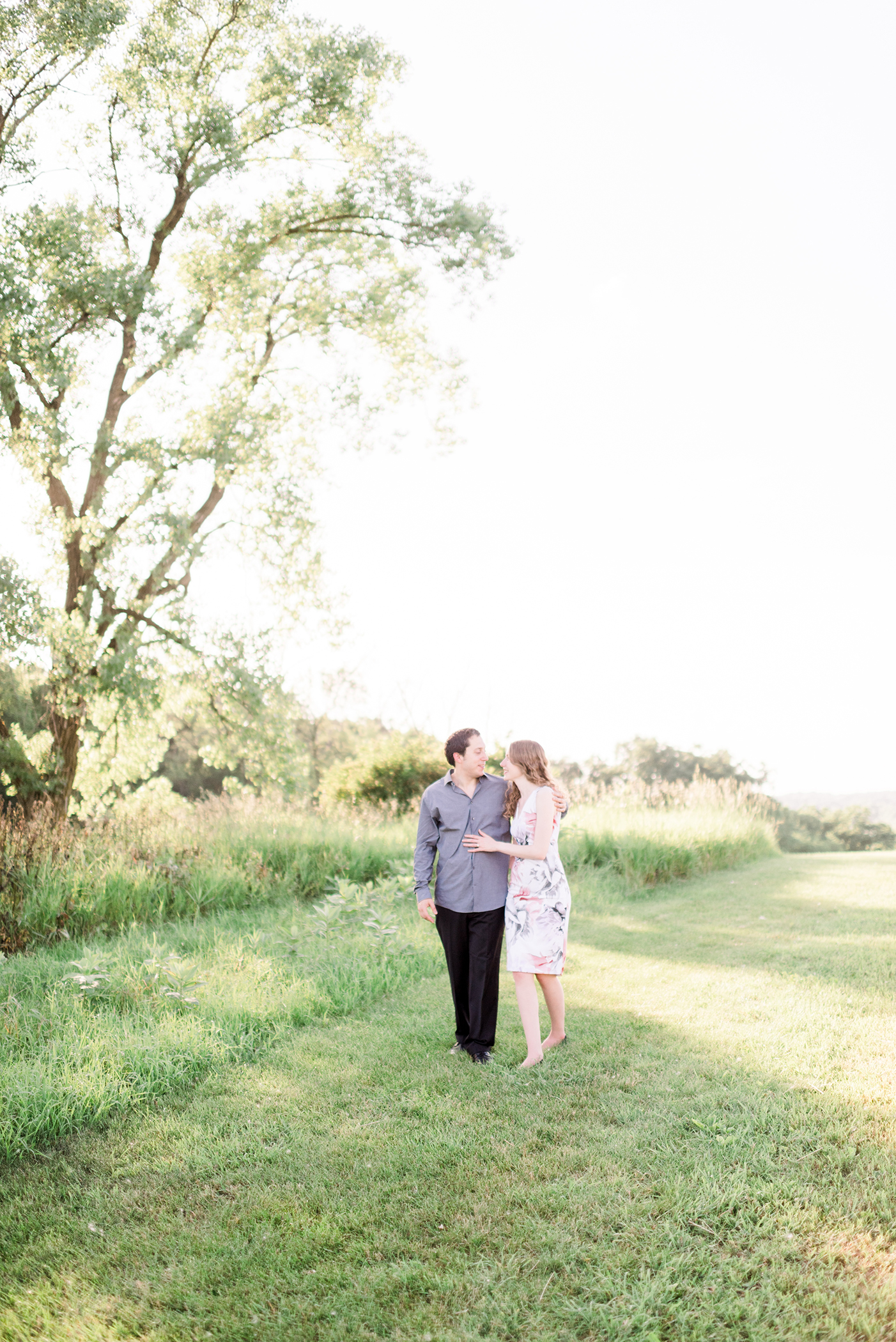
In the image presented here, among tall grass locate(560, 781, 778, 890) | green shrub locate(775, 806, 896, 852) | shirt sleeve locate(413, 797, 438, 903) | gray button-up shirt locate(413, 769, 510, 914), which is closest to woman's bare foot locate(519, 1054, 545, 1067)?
gray button-up shirt locate(413, 769, 510, 914)

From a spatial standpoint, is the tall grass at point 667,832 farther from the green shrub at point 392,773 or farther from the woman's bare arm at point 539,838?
the woman's bare arm at point 539,838

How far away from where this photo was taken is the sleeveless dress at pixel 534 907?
15.0 ft

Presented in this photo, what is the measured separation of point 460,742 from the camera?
4816 millimetres

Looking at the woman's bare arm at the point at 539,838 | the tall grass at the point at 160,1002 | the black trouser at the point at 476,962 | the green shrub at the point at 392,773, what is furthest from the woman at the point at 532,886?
the green shrub at the point at 392,773

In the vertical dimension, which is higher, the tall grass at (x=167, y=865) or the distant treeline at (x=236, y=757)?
the distant treeline at (x=236, y=757)

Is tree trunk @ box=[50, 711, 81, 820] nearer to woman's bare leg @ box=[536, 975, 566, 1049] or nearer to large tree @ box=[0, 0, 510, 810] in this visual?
large tree @ box=[0, 0, 510, 810]

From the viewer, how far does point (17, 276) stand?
11.7 meters

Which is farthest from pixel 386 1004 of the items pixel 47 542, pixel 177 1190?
pixel 47 542

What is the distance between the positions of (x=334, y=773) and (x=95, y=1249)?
14.4m

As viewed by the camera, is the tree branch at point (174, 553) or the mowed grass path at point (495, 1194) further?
the tree branch at point (174, 553)

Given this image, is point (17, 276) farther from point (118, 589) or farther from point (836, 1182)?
point (836, 1182)

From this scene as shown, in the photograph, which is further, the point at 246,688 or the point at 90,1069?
the point at 246,688

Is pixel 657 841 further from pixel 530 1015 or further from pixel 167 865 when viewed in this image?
pixel 530 1015

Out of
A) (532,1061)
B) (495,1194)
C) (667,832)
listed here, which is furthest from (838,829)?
(495,1194)
